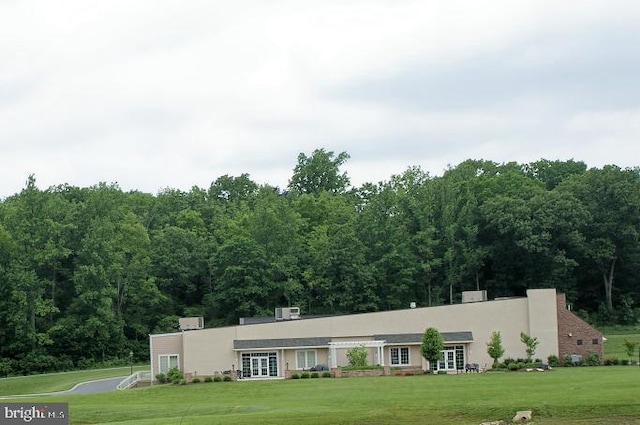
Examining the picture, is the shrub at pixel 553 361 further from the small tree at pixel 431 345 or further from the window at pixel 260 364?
the window at pixel 260 364

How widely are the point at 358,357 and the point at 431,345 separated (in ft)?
14.6

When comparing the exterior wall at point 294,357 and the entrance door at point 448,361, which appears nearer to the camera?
the entrance door at point 448,361

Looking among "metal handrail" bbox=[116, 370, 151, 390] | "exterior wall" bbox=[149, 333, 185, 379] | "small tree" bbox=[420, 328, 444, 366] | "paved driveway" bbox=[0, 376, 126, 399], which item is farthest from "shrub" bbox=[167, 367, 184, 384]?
"small tree" bbox=[420, 328, 444, 366]

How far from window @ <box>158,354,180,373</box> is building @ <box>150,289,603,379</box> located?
63 mm

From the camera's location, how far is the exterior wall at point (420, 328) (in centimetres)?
6091

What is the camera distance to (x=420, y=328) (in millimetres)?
61781

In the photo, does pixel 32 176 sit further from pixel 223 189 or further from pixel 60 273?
pixel 223 189

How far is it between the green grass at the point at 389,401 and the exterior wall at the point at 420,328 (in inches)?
322

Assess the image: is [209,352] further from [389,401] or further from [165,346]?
[389,401]

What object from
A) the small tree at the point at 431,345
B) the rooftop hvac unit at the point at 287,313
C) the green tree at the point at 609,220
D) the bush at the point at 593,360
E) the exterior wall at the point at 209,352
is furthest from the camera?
the green tree at the point at 609,220

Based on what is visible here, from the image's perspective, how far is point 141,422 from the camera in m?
33.4

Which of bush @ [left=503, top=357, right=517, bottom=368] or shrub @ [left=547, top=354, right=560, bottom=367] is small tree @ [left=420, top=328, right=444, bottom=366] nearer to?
bush @ [left=503, top=357, right=517, bottom=368]

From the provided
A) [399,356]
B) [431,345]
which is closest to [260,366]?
[399,356]

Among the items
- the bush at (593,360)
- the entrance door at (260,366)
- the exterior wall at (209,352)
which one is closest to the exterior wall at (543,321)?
the bush at (593,360)
